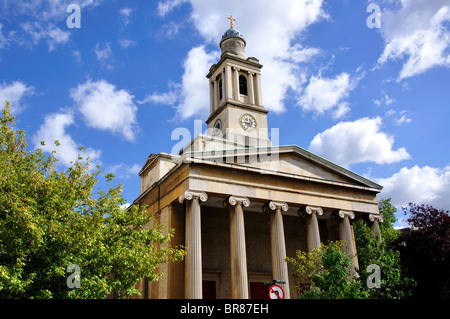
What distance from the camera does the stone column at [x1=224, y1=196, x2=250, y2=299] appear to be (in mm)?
19906

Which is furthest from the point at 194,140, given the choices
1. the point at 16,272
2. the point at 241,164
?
the point at 16,272

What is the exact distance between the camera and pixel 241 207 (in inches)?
859

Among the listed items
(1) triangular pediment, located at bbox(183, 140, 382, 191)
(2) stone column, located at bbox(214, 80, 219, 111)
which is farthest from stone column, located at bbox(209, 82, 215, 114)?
(1) triangular pediment, located at bbox(183, 140, 382, 191)

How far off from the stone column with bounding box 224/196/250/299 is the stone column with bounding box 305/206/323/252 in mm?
4385

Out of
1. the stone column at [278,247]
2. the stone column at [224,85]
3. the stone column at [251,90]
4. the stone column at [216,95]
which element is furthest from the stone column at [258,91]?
the stone column at [278,247]

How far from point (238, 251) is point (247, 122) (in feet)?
48.4

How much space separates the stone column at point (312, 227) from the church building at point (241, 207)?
57mm

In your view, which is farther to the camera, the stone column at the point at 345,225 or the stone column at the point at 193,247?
the stone column at the point at 345,225

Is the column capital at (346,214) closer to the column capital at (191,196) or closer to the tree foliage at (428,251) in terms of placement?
the tree foliage at (428,251)

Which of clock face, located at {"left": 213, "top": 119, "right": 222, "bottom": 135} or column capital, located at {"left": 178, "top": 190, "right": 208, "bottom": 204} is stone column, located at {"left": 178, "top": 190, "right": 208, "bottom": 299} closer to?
column capital, located at {"left": 178, "top": 190, "right": 208, "bottom": 204}

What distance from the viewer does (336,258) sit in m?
15.8

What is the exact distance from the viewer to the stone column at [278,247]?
70.5ft
